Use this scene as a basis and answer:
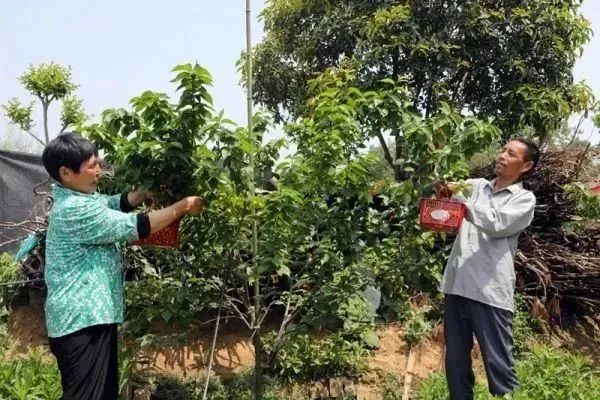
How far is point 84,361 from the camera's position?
2.60 meters

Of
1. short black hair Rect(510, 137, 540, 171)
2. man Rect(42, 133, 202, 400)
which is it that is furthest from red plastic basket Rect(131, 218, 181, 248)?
short black hair Rect(510, 137, 540, 171)

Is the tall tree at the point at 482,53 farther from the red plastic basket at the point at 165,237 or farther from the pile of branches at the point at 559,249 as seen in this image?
the red plastic basket at the point at 165,237

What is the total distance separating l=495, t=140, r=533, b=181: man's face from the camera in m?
3.19

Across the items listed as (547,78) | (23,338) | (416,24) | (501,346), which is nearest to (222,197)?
(501,346)

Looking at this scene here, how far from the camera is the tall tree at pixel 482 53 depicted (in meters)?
6.88

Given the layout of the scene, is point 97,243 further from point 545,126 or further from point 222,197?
point 545,126

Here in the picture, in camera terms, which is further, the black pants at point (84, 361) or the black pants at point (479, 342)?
the black pants at point (479, 342)

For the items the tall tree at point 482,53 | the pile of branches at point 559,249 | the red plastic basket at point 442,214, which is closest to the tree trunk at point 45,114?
the tall tree at point 482,53

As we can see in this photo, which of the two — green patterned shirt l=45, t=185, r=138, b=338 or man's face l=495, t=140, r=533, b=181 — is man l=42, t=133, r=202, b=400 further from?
man's face l=495, t=140, r=533, b=181

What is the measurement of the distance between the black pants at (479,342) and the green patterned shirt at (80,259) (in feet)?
5.56

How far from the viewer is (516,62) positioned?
22.5 feet

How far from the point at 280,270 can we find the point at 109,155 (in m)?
1.01

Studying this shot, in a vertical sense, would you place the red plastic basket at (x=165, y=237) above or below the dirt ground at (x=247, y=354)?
above

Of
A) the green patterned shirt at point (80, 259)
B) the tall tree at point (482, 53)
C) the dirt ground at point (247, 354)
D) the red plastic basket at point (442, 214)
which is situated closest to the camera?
the green patterned shirt at point (80, 259)
